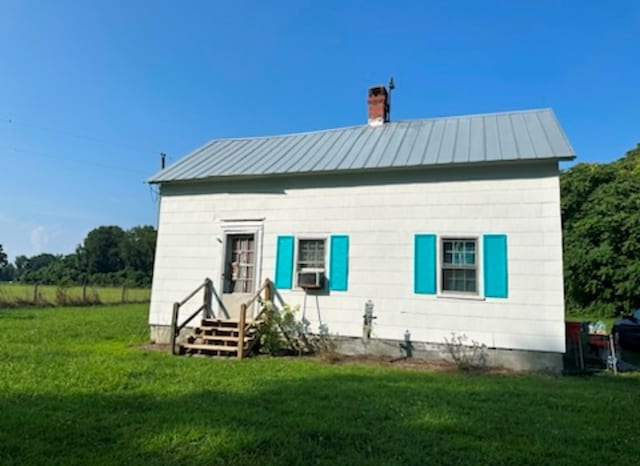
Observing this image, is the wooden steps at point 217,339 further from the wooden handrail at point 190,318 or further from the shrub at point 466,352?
the shrub at point 466,352

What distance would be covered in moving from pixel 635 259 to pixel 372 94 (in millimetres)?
15745

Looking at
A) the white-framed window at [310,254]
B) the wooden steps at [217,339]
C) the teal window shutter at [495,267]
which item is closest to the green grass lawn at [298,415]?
the wooden steps at [217,339]

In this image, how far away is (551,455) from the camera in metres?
3.89

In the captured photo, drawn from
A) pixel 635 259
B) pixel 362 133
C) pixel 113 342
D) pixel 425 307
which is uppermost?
pixel 362 133

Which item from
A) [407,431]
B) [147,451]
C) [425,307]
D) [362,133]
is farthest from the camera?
[362,133]

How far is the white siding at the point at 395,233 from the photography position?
8.36 m

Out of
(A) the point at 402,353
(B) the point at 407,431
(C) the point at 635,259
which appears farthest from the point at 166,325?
(C) the point at 635,259

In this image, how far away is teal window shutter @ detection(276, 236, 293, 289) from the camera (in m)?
10.2

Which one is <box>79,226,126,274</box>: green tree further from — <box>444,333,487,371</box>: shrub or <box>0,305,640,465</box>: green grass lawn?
<box>444,333,487,371</box>: shrub

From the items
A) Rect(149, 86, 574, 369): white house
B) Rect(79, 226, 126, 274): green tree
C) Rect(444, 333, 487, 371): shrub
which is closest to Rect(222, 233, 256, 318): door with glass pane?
Rect(149, 86, 574, 369): white house

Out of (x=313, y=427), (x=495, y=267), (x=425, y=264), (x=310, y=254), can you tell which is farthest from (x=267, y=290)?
(x=313, y=427)

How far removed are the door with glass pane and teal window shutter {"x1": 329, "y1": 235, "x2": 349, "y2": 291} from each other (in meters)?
2.08

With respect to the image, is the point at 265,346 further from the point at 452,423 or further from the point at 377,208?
the point at 452,423

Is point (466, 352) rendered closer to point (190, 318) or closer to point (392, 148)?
point (392, 148)
